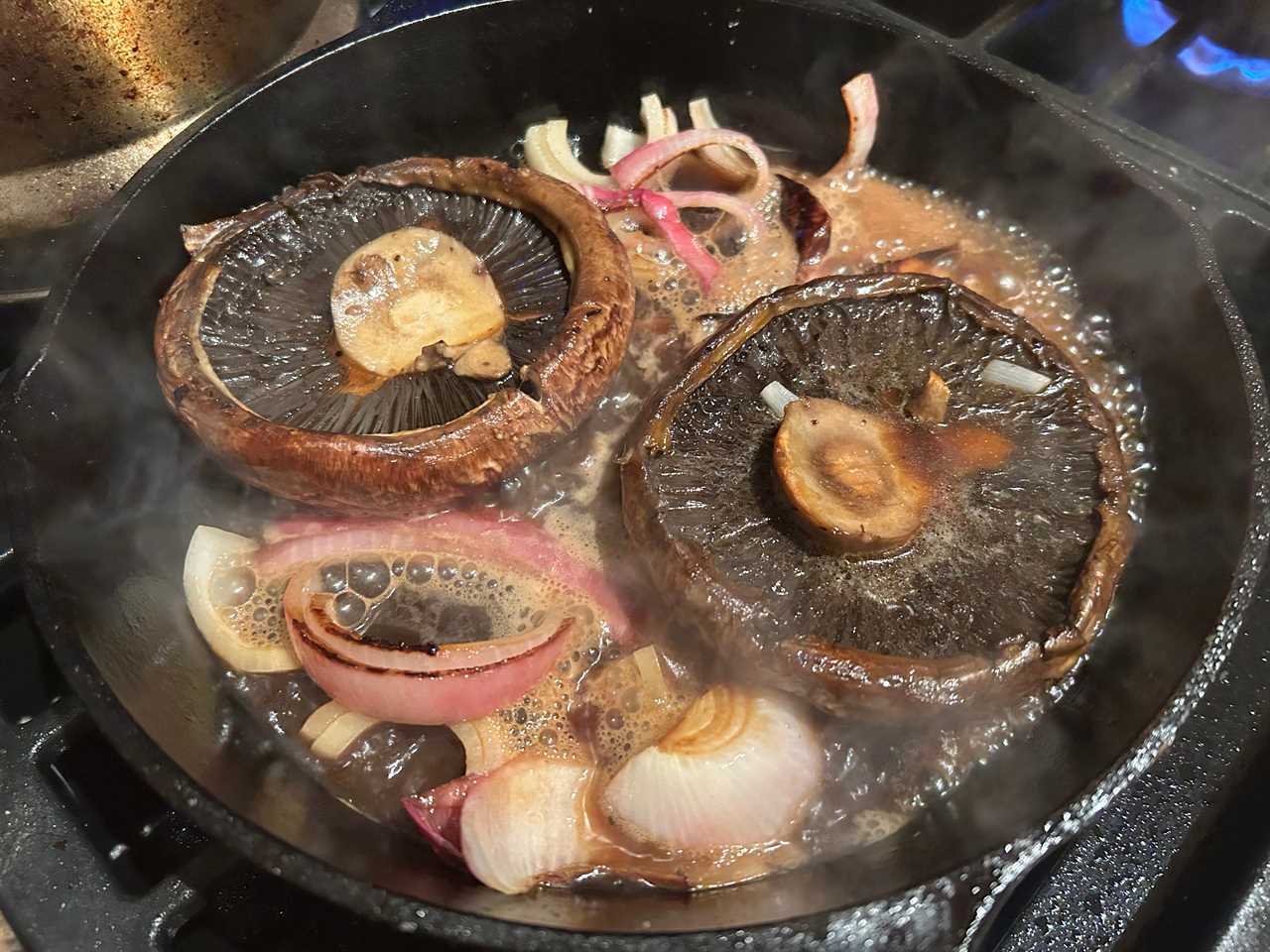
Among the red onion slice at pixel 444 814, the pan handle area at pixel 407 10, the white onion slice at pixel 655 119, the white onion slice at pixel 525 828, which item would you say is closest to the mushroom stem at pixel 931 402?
the white onion slice at pixel 525 828

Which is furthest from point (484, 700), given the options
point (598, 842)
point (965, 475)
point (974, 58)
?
point (974, 58)

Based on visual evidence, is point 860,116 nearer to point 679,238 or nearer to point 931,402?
point 679,238

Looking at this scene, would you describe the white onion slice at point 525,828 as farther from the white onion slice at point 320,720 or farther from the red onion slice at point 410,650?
the white onion slice at point 320,720

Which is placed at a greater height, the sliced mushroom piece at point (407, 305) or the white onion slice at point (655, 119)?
the white onion slice at point (655, 119)

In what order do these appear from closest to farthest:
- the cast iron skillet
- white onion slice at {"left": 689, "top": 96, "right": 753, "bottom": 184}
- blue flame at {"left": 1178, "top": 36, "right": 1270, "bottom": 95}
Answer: the cast iron skillet < white onion slice at {"left": 689, "top": 96, "right": 753, "bottom": 184} < blue flame at {"left": 1178, "top": 36, "right": 1270, "bottom": 95}

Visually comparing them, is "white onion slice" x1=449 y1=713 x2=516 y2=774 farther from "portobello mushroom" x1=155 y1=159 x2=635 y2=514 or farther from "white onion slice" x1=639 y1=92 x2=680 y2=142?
"white onion slice" x1=639 y1=92 x2=680 y2=142

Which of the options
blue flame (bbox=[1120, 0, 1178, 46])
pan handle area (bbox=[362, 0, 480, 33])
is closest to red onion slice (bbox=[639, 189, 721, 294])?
pan handle area (bbox=[362, 0, 480, 33])

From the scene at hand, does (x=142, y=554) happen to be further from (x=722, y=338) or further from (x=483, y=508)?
(x=722, y=338)
